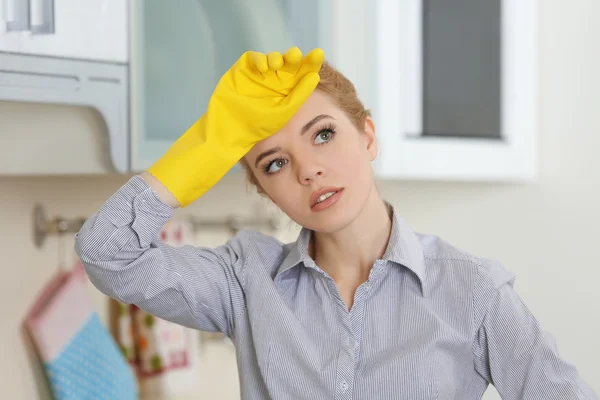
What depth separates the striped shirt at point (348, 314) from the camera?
951 millimetres

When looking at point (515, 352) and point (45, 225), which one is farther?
point (45, 225)

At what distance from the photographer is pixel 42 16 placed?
973 millimetres

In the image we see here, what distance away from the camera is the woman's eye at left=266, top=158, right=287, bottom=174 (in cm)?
100

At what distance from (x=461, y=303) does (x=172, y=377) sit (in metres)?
0.69

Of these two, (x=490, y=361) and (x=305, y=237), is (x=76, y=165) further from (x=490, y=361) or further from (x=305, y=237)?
(x=490, y=361)

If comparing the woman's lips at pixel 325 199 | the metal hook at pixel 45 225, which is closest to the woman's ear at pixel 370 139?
the woman's lips at pixel 325 199

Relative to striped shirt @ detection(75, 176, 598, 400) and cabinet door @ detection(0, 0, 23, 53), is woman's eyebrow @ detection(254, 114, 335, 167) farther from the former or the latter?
cabinet door @ detection(0, 0, 23, 53)

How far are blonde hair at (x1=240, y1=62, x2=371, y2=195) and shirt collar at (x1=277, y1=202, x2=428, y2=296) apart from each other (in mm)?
90

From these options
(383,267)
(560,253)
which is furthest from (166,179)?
(560,253)

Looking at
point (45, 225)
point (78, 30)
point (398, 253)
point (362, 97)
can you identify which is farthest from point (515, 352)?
point (45, 225)

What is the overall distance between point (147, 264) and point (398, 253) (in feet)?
0.98

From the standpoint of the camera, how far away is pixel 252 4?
1215 millimetres

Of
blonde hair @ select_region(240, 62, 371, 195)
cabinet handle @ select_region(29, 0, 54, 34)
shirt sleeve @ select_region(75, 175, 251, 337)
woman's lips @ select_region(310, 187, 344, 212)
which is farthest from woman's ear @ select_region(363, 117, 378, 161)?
cabinet handle @ select_region(29, 0, 54, 34)

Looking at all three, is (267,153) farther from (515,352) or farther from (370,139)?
(515,352)
